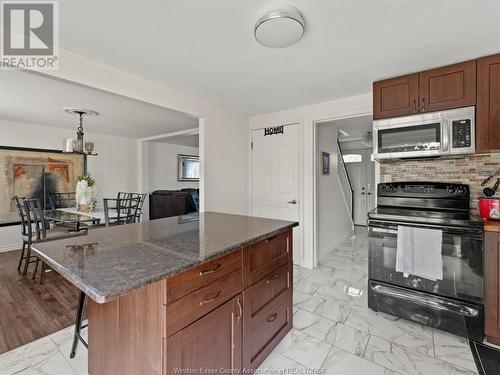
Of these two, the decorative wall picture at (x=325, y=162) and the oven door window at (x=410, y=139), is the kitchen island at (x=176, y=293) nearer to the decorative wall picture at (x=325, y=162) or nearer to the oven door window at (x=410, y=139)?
the oven door window at (x=410, y=139)

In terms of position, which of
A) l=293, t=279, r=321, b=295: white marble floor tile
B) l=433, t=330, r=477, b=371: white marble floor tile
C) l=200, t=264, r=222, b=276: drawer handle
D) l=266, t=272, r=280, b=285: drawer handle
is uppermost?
l=200, t=264, r=222, b=276: drawer handle

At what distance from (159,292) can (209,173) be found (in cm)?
243

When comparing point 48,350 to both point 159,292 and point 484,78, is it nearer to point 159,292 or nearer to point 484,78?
point 159,292

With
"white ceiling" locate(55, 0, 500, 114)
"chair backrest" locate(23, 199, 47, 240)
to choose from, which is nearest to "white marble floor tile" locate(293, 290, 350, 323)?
"white ceiling" locate(55, 0, 500, 114)

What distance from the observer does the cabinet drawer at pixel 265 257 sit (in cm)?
145

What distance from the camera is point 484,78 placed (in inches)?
81.6

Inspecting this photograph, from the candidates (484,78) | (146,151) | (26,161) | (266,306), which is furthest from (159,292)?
(146,151)

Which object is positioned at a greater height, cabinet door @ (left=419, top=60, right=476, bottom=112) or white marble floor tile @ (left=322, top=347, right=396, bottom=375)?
cabinet door @ (left=419, top=60, right=476, bottom=112)

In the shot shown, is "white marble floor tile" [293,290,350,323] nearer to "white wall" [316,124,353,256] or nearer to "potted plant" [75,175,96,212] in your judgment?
"white wall" [316,124,353,256]

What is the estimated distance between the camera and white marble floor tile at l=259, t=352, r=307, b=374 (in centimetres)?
162

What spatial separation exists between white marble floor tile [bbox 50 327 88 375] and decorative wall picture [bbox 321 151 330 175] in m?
3.59

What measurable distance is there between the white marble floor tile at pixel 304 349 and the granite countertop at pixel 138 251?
91cm

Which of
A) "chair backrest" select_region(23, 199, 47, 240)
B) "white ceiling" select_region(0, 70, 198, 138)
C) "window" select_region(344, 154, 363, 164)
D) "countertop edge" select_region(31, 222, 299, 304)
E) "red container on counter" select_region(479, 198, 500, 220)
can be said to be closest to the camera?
"countertop edge" select_region(31, 222, 299, 304)

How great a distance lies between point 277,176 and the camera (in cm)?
380
